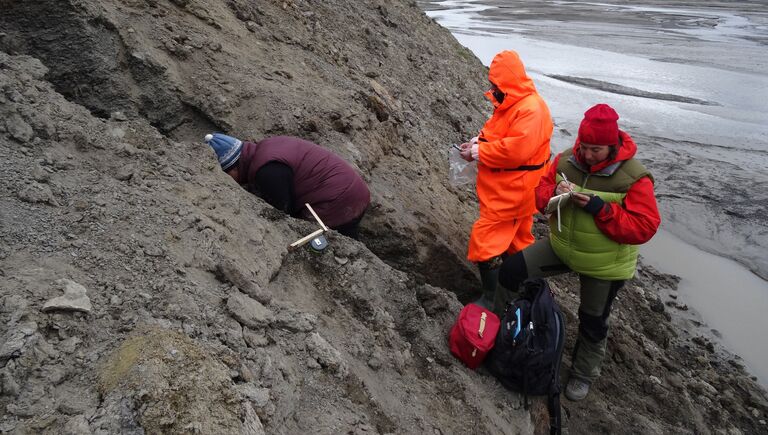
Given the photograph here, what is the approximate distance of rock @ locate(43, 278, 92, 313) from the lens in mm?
2355

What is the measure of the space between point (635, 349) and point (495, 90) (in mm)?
2663

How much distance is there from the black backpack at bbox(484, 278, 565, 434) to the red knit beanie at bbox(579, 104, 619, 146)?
106cm

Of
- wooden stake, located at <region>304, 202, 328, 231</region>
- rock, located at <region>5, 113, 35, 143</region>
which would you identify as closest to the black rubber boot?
wooden stake, located at <region>304, 202, 328, 231</region>

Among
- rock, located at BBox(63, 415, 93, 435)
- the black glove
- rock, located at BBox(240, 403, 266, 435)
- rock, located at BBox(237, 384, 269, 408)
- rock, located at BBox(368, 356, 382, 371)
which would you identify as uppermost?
rock, located at BBox(63, 415, 93, 435)

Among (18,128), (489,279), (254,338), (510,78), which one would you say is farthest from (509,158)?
(18,128)

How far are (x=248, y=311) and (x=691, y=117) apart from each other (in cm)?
1181

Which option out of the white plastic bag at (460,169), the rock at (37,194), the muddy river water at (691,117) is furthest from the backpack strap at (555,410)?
the rock at (37,194)

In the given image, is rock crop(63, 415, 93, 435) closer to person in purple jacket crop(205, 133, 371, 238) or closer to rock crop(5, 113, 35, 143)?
rock crop(5, 113, 35, 143)

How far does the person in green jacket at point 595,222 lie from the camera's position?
3355 mm

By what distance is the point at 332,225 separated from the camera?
4.20m

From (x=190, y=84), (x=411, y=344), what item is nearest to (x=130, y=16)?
(x=190, y=84)

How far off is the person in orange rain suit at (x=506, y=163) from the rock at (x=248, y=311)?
1956 millimetres

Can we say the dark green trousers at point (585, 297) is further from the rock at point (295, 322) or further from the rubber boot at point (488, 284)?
the rock at point (295, 322)

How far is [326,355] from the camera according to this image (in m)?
2.97
